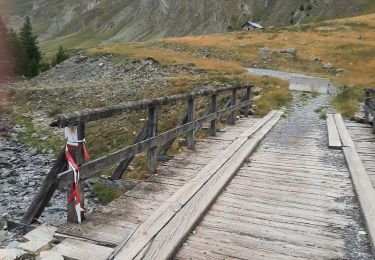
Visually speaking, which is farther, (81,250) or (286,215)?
(286,215)

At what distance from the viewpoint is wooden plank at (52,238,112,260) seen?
469cm

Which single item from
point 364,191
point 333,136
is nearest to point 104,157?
point 364,191

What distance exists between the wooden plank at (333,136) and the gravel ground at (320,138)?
16cm

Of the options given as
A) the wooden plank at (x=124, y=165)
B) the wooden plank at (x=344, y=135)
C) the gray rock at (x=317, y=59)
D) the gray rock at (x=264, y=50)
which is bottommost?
the wooden plank at (x=344, y=135)

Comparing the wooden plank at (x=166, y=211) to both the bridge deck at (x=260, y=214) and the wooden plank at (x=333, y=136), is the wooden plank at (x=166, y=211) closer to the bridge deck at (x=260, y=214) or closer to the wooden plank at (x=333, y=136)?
the bridge deck at (x=260, y=214)

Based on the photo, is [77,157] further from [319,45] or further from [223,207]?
[319,45]

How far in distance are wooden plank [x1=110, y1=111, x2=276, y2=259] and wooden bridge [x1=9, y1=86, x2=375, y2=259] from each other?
1 centimetres

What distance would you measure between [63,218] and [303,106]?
13946mm

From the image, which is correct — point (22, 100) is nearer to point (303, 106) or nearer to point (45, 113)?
point (45, 113)

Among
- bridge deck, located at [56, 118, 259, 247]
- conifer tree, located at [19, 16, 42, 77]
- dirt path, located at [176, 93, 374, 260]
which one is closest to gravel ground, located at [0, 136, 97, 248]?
bridge deck, located at [56, 118, 259, 247]

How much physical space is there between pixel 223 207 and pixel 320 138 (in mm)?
7366

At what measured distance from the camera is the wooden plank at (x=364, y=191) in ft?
19.0

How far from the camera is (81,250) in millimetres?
4824

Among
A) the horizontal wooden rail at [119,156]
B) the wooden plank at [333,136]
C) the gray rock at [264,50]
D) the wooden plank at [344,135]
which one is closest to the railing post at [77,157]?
the horizontal wooden rail at [119,156]
